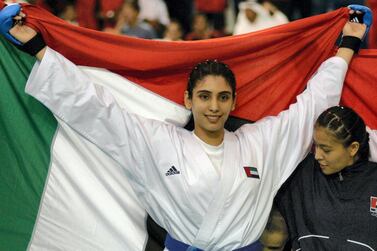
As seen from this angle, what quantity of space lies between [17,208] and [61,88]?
2.24 ft

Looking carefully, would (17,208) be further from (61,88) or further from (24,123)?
(61,88)

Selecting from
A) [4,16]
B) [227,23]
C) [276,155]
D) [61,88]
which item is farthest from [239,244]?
[227,23]

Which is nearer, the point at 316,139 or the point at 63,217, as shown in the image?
the point at 316,139

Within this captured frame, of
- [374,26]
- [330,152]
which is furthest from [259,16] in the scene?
[330,152]

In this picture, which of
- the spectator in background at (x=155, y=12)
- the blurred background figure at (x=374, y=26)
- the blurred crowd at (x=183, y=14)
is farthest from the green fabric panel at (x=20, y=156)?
the spectator in background at (x=155, y=12)

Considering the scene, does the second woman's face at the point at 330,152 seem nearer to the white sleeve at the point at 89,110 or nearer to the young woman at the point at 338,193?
the young woman at the point at 338,193

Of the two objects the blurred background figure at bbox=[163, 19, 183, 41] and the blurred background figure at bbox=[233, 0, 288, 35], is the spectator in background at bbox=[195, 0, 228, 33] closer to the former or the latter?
the blurred background figure at bbox=[233, 0, 288, 35]

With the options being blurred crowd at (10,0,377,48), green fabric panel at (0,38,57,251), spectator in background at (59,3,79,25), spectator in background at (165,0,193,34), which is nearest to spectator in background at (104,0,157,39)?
blurred crowd at (10,0,377,48)

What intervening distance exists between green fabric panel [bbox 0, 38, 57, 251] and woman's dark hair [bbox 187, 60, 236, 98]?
2.26 ft

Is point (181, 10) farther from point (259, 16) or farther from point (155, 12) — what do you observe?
point (259, 16)

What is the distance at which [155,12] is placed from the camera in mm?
9055

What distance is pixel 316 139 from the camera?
321 cm

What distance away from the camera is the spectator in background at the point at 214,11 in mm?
9078

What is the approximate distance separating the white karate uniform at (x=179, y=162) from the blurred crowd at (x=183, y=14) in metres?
4.42
